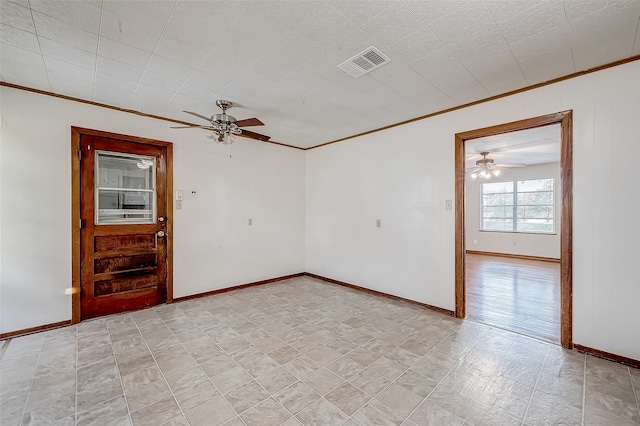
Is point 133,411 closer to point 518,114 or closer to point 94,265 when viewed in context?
point 94,265

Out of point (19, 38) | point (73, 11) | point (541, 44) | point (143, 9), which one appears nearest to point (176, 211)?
point (19, 38)

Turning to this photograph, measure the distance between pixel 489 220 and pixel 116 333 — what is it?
9686 millimetres

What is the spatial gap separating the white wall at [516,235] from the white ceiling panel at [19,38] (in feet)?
26.3

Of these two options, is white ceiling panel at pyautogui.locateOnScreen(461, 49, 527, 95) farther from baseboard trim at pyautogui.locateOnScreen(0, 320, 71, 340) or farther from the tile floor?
baseboard trim at pyautogui.locateOnScreen(0, 320, 71, 340)

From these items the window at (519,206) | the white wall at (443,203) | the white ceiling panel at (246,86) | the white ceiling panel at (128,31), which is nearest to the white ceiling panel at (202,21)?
the white ceiling panel at (128,31)

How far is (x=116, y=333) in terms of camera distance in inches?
118

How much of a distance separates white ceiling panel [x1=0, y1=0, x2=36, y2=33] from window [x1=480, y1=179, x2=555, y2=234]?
10148 millimetres

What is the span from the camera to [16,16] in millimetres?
1911

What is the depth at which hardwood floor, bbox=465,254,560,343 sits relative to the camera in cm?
322

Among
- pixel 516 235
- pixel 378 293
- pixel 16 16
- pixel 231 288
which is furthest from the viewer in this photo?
pixel 516 235

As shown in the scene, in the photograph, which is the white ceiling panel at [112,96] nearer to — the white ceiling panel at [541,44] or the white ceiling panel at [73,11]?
the white ceiling panel at [73,11]

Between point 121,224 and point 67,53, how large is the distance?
2.04m

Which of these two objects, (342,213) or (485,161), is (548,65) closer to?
(342,213)

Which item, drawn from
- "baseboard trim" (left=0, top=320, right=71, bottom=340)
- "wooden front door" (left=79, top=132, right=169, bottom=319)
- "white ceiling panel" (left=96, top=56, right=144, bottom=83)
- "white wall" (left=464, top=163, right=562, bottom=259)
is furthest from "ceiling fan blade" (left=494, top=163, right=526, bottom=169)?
"baseboard trim" (left=0, top=320, right=71, bottom=340)
